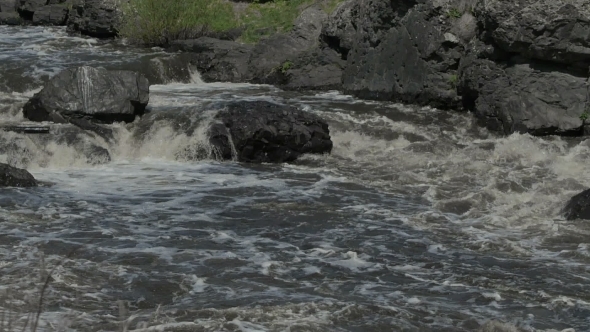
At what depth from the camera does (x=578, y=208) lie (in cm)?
1351

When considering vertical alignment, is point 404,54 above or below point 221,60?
above

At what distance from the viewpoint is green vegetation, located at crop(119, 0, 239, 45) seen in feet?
93.5

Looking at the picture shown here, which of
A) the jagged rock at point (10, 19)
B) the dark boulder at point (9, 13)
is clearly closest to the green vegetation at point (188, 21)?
the jagged rock at point (10, 19)

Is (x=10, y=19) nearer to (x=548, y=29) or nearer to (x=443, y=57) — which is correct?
(x=443, y=57)

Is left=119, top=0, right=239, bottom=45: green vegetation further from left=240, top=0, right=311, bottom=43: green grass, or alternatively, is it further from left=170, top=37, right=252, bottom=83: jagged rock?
left=170, top=37, right=252, bottom=83: jagged rock

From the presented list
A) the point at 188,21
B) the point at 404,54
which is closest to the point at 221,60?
the point at 188,21

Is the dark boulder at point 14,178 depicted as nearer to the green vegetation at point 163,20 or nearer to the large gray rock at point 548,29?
the large gray rock at point 548,29

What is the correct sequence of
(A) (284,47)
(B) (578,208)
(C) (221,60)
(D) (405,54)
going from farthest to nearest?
(C) (221,60) < (A) (284,47) < (D) (405,54) < (B) (578,208)

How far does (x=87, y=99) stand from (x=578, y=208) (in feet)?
32.5

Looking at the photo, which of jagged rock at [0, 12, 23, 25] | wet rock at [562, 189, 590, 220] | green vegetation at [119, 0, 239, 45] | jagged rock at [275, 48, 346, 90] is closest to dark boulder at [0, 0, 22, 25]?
jagged rock at [0, 12, 23, 25]

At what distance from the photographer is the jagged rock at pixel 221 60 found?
25031 millimetres

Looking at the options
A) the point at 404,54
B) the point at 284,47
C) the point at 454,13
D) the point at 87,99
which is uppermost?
the point at 454,13

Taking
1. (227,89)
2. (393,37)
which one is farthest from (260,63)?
(393,37)

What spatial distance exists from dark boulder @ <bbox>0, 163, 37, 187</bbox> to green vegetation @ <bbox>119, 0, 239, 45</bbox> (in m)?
14.0
